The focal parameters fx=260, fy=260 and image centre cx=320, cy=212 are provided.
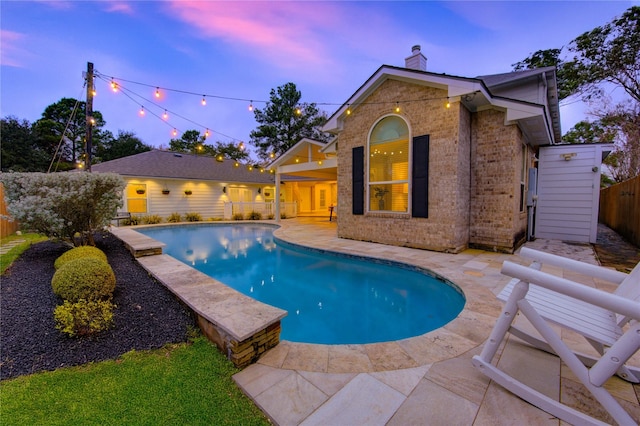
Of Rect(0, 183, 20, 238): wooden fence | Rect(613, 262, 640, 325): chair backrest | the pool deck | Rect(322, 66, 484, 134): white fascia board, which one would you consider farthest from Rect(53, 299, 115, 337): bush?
Rect(0, 183, 20, 238): wooden fence

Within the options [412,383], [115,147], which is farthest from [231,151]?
[412,383]

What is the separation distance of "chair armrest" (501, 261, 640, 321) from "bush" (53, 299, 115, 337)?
3.58m

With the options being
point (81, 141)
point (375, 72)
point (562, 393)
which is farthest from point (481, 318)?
point (81, 141)

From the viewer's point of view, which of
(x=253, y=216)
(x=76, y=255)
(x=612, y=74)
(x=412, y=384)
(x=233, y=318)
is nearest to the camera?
(x=412, y=384)

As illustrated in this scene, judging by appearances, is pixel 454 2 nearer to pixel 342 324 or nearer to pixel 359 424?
pixel 342 324

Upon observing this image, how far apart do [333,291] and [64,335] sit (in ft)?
12.1

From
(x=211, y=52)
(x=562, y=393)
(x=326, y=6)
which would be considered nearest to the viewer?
(x=562, y=393)

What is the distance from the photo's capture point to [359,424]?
1562mm

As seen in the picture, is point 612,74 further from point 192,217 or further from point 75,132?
point 75,132

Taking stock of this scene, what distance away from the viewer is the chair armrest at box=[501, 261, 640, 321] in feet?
4.40

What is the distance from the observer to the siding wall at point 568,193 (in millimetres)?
7293

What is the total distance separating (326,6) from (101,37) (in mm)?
6565

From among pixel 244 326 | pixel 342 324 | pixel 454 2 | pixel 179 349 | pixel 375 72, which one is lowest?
pixel 342 324

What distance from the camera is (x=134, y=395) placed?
1.81 metres
